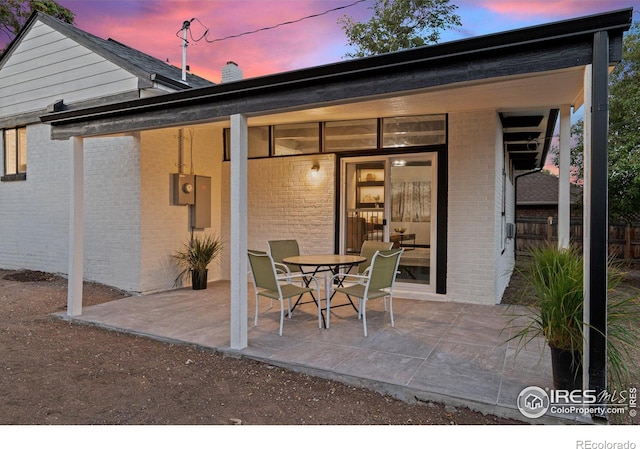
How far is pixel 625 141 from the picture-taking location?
9.13 meters

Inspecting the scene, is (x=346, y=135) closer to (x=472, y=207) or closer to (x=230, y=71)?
(x=472, y=207)

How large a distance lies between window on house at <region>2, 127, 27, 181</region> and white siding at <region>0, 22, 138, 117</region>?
42 cm

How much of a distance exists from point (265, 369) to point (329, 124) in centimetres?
429

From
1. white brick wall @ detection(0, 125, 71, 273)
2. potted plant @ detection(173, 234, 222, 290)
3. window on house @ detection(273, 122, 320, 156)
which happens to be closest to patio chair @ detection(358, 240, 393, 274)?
window on house @ detection(273, 122, 320, 156)

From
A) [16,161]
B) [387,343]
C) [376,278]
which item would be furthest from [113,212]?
[387,343]

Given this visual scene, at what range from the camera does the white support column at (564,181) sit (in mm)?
4407

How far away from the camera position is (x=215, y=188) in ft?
25.1

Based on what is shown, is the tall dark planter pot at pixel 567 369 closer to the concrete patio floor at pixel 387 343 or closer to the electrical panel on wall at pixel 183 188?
the concrete patio floor at pixel 387 343

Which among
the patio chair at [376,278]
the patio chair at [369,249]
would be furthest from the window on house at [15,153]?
the patio chair at [376,278]

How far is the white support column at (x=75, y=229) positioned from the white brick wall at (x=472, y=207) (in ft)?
16.1

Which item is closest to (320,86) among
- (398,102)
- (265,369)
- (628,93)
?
(398,102)

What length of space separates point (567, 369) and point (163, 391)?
2.81m

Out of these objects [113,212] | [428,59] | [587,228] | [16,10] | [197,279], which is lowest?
[197,279]
